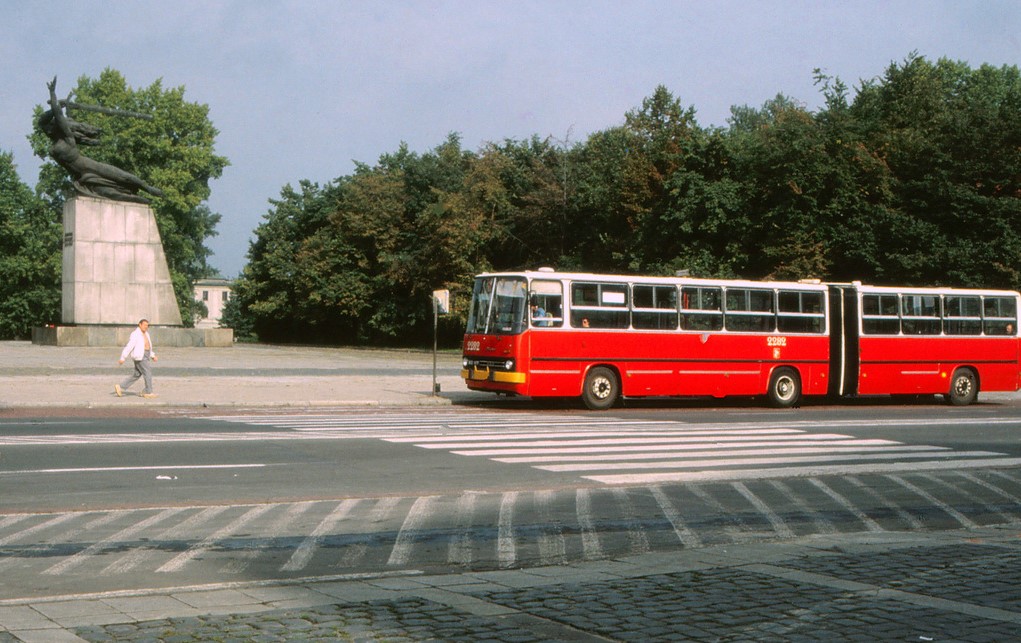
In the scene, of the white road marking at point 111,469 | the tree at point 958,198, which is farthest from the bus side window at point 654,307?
the tree at point 958,198

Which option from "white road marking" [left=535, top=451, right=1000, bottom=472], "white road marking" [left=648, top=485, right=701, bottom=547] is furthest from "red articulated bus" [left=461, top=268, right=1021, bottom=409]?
"white road marking" [left=648, top=485, right=701, bottom=547]

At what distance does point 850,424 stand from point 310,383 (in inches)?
593

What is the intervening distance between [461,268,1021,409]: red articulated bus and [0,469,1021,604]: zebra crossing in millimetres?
12780

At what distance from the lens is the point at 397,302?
7481 cm

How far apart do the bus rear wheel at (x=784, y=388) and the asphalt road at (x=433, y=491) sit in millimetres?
6898

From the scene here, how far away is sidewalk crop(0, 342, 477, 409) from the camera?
25.9 metres

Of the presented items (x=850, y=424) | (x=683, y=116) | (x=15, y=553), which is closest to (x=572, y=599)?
(x=15, y=553)

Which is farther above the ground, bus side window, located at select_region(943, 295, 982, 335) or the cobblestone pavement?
bus side window, located at select_region(943, 295, 982, 335)

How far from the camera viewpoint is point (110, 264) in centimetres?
4941

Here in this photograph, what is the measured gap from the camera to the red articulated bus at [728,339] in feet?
85.4

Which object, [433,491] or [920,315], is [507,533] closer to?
[433,491]

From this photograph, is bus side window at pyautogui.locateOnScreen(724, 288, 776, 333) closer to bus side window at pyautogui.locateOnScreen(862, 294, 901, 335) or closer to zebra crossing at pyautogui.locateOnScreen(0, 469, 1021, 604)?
bus side window at pyautogui.locateOnScreen(862, 294, 901, 335)

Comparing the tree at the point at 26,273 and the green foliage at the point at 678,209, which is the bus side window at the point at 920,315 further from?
the tree at the point at 26,273

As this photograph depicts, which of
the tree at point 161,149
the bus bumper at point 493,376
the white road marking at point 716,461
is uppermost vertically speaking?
the tree at point 161,149
